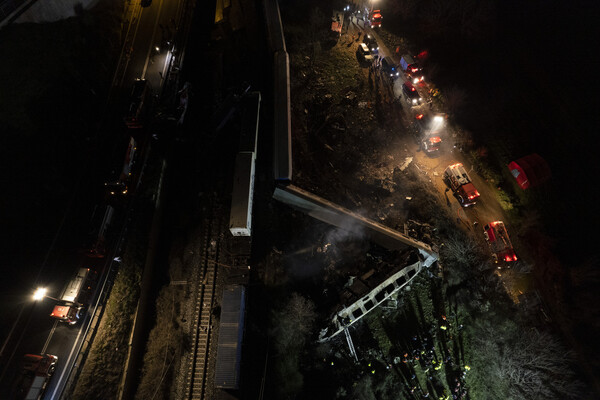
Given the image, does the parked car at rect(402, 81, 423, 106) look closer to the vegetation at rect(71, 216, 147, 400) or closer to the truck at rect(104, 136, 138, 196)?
the truck at rect(104, 136, 138, 196)

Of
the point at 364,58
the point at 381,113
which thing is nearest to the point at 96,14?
the point at 364,58

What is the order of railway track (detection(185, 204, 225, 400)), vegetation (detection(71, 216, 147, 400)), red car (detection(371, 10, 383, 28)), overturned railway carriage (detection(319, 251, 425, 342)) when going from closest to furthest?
vegetation (detection(71, 216, 147, 400))
railway track (detection(185, 204, 225, 400))
overturned railway carriage (detection(319, 251, 425, 342))
red car (detection(371, 10, 383, 28))

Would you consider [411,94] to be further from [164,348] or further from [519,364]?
[164,348]

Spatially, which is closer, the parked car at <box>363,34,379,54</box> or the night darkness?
the night darkness

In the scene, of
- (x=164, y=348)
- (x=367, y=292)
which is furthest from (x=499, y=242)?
(x=164, y=348)

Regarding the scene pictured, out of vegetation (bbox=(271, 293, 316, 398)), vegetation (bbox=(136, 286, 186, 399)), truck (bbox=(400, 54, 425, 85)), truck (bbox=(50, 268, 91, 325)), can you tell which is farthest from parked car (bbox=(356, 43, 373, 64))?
truck (bbox=(50, 268, 91, 325))

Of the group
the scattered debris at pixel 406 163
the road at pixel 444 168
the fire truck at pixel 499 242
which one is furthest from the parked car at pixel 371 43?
the fire truck at pixel 499 242
